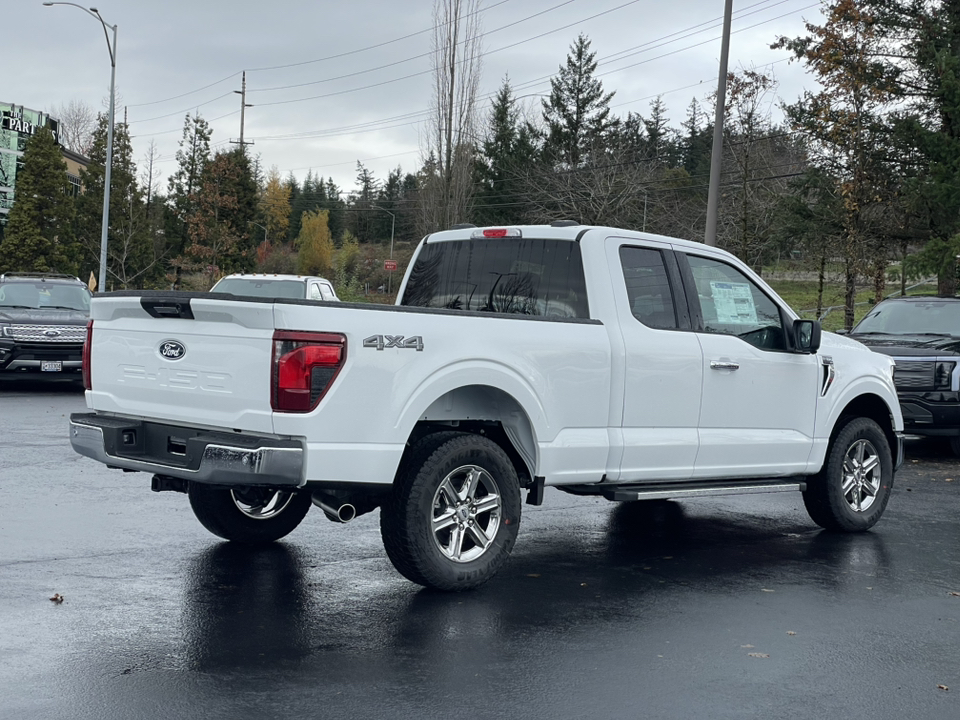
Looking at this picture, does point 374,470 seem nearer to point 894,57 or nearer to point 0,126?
point 894,57

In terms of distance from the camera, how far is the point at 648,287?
7.37 meters

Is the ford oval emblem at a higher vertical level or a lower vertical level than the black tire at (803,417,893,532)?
higher

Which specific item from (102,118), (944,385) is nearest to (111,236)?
(102,118)

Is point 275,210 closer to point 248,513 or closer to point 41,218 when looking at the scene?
point 41,218

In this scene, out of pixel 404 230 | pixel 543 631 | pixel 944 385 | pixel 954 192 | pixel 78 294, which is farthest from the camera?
pixel 404 230

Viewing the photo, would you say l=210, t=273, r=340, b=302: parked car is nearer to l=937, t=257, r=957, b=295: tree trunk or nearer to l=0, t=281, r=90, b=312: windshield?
l=0, t=281, r=90, b=312: windshield

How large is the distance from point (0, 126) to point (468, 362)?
3198 inches

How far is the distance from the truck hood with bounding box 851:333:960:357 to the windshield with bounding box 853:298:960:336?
0.36 m

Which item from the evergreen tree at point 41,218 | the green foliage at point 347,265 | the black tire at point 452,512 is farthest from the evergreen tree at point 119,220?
the black tire at point 452,512

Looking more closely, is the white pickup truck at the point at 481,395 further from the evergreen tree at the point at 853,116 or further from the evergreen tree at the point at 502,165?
the evergreen tree at the point at 502,165

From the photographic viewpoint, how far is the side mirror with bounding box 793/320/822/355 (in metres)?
8.06

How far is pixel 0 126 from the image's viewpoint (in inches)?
3100

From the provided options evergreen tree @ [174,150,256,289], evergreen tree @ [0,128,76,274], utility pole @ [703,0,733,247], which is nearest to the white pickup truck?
utility pole @ [703,0,733,247]

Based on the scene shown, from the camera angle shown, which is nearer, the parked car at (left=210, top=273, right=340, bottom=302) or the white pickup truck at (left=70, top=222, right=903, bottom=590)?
the white pickup truck at (left=70, top=222, right=903, bottom=590)
